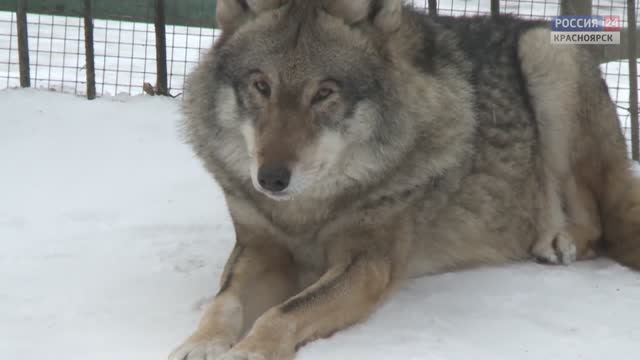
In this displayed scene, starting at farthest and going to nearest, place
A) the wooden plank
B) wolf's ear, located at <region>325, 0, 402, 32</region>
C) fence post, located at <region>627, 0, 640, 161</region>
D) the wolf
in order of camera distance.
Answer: the wooden plank < fence post, located at <region>627, 0, 640, 161</region> < wolf's ear, located at <region>325, 0, 402, 32</region> < the wolf

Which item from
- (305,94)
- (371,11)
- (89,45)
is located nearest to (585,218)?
(371,11)

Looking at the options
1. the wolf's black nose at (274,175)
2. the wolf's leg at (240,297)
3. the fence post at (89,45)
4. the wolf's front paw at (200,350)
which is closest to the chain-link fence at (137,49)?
the fence post at (89,45)

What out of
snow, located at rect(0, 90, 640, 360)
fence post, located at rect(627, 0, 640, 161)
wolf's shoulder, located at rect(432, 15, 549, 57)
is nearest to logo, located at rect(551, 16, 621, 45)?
fence post, located at rect(627, 0, 640, 161)

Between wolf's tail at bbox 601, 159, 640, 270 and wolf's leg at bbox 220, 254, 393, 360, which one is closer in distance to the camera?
wolf's leg at bbox 220, 254, 393, 360

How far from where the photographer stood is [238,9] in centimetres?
403

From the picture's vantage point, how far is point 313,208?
159 inches

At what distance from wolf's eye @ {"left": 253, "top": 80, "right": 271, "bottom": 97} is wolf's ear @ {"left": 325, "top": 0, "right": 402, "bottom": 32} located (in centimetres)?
46

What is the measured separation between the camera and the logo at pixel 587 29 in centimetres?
614

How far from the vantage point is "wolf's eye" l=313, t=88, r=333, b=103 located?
3.65 metres

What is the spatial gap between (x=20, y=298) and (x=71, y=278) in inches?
13.1

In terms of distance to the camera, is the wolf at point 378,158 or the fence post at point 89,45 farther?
the fence post at point 89,45

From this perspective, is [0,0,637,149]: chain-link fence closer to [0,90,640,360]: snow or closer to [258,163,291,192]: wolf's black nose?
[0,90,640,360]: snow

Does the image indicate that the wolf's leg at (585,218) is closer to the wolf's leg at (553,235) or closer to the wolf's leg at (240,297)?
the wolf's leg at (553,235)

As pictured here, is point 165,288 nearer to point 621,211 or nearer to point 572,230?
point 572,230
